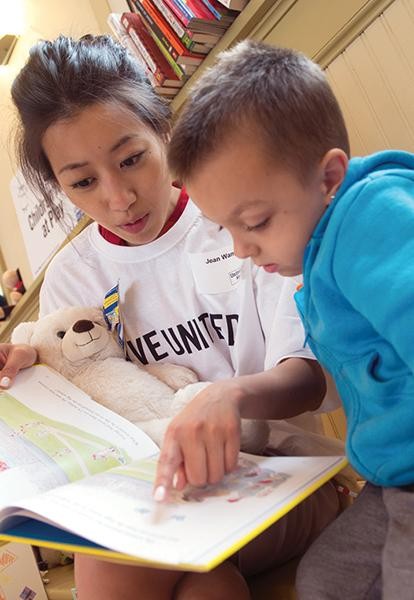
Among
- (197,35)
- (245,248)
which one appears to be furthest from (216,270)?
(197,35)

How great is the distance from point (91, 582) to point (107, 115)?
650mm

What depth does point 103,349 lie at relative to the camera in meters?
0.92

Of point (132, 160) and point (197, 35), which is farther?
point (197, 35)

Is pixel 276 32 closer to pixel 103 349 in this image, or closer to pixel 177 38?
pixel 177 38

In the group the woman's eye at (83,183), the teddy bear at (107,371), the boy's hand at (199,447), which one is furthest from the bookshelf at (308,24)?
the boy's hand at (199,447)

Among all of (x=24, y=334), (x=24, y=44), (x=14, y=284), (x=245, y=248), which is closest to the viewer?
(x=245, y=248)

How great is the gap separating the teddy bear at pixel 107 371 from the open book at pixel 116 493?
0.16 feet

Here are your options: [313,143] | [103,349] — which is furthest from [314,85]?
[103,349]

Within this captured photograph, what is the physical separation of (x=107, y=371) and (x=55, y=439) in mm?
171

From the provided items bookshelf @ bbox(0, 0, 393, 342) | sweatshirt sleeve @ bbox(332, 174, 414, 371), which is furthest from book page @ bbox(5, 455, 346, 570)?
bookshelf @ bbox(0, 0, 393, 342)

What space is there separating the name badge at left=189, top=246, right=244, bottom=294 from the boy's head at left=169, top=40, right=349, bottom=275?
1.00 feet

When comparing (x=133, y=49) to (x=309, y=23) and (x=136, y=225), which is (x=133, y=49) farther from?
(x=136, y=225)

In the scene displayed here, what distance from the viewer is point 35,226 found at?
234 centimetres

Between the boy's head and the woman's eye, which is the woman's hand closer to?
the woman's eye
